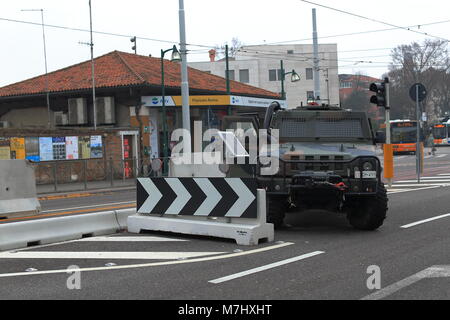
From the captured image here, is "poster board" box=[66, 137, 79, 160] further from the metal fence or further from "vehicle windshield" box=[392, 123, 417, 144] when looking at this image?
"vehicle windshield" box=[392, 123, 417, 144]

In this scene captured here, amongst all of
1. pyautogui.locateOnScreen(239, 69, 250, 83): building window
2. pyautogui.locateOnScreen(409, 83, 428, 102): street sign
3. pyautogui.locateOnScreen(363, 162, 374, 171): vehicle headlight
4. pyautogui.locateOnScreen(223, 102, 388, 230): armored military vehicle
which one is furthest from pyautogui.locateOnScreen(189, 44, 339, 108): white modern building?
pyautogui.locateOnScreen(363, 162, 374, 171): vehicle headlight

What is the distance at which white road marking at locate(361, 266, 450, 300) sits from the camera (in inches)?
204

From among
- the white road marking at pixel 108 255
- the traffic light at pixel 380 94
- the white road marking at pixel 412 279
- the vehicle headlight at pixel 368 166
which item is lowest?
the white road marking at pixel 412 279

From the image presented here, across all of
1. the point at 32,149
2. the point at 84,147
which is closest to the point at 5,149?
the point at 32,149

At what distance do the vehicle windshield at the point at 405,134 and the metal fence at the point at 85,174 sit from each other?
27950 mm

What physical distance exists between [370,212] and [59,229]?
4.99 metres

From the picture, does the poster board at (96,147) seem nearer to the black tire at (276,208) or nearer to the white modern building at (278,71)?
the black tire at (276,208)

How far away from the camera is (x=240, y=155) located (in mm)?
10648

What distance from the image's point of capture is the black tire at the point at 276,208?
8879mm

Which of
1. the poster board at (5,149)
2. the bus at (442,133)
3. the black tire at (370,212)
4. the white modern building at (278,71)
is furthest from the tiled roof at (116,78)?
the white modern building at (278,71)

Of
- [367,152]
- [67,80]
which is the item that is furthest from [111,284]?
[67,80]

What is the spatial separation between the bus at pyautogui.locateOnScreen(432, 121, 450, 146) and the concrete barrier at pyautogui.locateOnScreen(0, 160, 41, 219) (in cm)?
5301

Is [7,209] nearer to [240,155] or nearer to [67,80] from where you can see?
[240,155]

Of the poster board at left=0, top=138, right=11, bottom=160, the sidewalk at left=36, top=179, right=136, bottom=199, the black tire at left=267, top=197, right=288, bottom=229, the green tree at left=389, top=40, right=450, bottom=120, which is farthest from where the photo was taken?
the green tree at left=389, top=40, right=450, bottom=120
